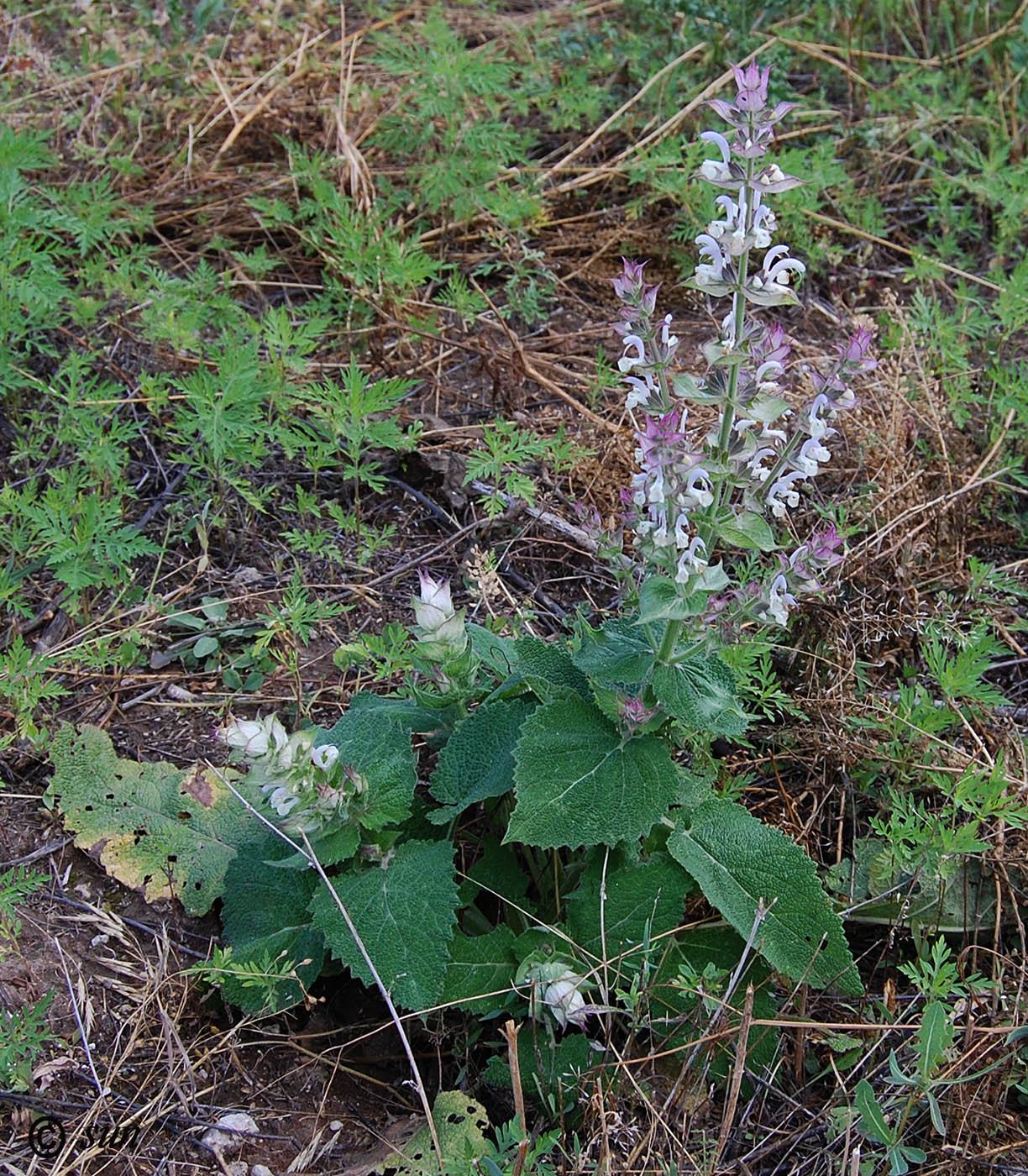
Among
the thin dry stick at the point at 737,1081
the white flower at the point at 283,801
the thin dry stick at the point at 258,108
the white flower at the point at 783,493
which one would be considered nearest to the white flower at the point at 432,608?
the white flower at the point at 283,801

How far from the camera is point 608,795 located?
207cm

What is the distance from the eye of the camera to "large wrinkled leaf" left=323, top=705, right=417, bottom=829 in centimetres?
215

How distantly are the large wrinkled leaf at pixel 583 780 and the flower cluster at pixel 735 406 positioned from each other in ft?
1.01

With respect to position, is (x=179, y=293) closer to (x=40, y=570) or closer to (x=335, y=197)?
→ (x=335, y=197)

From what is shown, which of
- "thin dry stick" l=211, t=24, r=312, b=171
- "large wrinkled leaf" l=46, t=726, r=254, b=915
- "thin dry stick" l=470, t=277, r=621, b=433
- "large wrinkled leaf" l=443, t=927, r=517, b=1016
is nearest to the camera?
"large wrinkled leaf" l=443, t=927, r=517, b=1016

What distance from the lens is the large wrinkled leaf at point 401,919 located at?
202 cm

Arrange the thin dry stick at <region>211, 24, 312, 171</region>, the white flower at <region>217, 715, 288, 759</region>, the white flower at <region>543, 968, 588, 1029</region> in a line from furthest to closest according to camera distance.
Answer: the thin dry stick at <region>211, 24, 312, 171</region>
the white flower at <region>543, 968, 588, 1029</region>
the white flower at <region>217, 715, 288, 759</region>

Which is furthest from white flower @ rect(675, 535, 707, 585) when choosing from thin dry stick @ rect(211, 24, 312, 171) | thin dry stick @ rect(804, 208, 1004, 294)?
thin dry stick @ rect(211, 24, 312, 171)

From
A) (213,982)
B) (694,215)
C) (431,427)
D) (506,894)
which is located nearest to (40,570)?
(431,427)

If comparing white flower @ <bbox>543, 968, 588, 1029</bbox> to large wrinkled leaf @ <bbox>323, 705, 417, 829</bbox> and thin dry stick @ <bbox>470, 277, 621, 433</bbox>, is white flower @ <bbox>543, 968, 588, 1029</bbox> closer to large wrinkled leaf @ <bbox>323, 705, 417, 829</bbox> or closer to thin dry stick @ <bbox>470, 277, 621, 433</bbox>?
large wrinkled leaf @ <bbox>323, 705, 417, 829</bbox>

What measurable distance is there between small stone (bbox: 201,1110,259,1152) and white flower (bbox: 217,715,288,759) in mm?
686

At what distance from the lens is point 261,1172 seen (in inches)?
79.0

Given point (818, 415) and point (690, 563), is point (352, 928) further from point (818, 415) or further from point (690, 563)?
point (818, 415)

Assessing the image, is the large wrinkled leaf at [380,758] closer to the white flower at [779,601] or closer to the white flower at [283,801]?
the white flower at [283,801]
